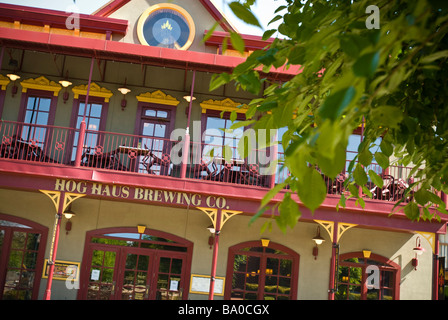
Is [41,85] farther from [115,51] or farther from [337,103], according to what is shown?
[337,103]

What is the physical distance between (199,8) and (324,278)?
8.06 m

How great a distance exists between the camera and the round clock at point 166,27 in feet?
42.8

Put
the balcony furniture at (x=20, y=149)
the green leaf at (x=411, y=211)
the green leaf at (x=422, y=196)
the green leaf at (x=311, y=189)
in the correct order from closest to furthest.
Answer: the green leaf at (x=311, y=189)
the green leaf at (x=422, y=196)
the green leaf at (x=411, y=211)
the balcony furniture at (x=20, y=149)

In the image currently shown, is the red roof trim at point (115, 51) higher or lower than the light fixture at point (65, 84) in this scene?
higher

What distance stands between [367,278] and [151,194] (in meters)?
6.01

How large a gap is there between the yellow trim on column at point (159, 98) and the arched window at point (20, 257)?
4.27m

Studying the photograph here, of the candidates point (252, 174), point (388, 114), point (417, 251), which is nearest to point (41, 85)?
point (252, 174)

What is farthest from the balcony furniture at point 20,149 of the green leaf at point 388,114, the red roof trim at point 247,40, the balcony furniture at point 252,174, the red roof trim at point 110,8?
the green leaf at point 388,114

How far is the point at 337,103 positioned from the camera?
1.26m

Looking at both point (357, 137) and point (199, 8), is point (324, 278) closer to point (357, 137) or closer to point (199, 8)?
point (357, 137)

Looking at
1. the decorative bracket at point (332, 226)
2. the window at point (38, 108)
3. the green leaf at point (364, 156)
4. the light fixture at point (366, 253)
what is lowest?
the green leaf at point (364, 156)

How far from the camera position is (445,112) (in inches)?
96.6

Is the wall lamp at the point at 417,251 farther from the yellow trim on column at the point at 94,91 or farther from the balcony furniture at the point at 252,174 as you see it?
the yellow trim on column at the point at 94,91

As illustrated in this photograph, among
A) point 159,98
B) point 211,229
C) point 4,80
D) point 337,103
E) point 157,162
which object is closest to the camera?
point 337,103
